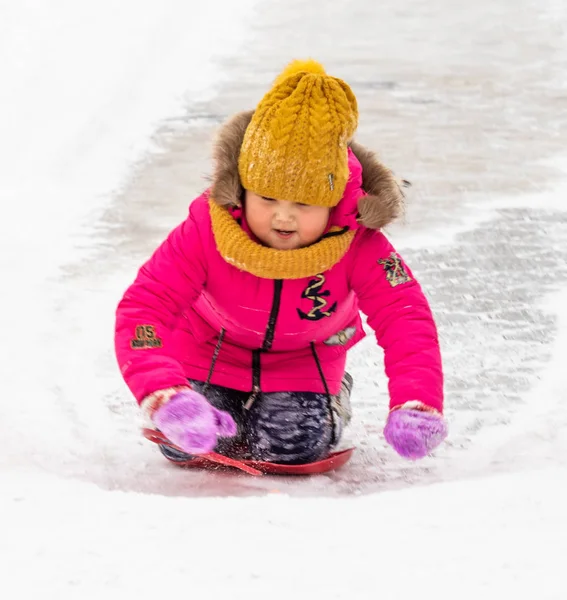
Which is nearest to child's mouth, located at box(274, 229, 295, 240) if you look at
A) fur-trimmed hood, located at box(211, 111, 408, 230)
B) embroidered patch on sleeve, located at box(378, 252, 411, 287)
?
fur-trimmed hood, located at box(211, 111, 408, 230)

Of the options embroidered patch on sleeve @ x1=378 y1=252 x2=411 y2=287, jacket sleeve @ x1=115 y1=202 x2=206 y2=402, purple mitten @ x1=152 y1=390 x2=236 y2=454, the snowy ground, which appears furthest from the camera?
embroidered patch on sleeve @ x1=378 y1=252 x2=411 y2=287

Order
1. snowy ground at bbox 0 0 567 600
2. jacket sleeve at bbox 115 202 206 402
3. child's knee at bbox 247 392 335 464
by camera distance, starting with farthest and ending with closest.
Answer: child's knee at bbox 247 392 335 464
jacket sleeve at bbox 115 202 206 402
snowy ground at bbox 0 0 567 600

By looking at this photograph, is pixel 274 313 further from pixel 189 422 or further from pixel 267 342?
pixel 189 422

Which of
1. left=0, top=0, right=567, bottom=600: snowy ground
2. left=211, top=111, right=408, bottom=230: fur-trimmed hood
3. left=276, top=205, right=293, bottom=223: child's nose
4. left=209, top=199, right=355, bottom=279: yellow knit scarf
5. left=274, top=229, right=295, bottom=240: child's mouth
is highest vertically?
left=211, top=111, right=408, bottom=230: fur-trimmed hood

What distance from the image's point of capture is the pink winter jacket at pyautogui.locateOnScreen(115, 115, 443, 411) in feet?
7.65

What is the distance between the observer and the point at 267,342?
8.54 ft

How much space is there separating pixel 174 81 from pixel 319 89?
448 cm

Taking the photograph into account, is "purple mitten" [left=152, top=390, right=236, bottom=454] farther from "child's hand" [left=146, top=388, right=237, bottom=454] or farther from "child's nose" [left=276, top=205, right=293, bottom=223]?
"child's nose" [left=276, top=205, right=293, bottom=223]

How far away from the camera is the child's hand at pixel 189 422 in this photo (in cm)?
214

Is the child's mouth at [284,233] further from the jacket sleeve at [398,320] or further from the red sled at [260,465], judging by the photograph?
the red sled at [260,465]

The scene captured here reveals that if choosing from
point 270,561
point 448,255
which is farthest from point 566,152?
point 270,561

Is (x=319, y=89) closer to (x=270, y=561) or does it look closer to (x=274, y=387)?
(x=274, y=387)

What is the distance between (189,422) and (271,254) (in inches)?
17.7

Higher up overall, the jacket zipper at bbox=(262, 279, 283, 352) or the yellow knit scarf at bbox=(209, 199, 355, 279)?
the yellow knit scarf at bbox=(209, 199, 355, 279)
